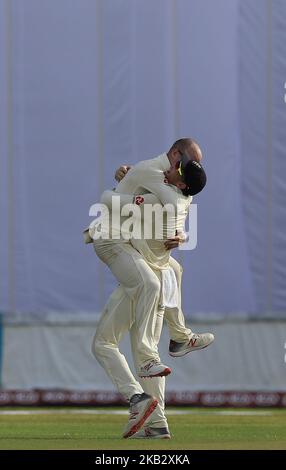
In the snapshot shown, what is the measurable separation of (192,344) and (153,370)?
1.81 ft

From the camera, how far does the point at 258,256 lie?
1538 cm

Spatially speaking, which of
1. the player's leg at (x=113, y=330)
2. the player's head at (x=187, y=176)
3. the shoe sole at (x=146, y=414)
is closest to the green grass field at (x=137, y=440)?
the shoe sole at (x=146, y=414)

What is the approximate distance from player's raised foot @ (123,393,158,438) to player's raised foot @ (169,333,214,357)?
60cm

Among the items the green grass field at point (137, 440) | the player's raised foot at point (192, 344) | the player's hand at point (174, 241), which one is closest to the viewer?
the green grass field at point (137, 440)

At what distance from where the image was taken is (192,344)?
31.3ft

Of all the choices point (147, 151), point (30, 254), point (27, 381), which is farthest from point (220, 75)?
point (27, 381)

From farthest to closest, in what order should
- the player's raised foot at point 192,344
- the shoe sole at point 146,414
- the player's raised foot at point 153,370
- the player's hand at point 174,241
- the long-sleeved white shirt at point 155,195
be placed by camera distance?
the player's raised foot at point 192,344 → the player's hand at point 174,241 → the long-sleeved white shirt at point 155,195 → the player's raised foot at point 153,370 → the shoe sole at point 146,414

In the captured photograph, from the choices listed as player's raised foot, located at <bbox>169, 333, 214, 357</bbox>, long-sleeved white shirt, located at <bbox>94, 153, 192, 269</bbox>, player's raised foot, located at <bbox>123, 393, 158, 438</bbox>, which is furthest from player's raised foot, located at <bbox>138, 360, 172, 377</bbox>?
long-sleeved white shirt, located at <bbox>94, 153, 192, 269</bbox>

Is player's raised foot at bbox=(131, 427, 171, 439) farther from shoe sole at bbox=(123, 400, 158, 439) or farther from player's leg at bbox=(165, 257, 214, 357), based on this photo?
player's leg at bbox=(165, 257, 214, 357)

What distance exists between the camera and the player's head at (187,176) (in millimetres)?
9102

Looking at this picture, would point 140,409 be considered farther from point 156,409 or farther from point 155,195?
point 155,195

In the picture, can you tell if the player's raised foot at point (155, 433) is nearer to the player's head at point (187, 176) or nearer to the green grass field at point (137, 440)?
the green grass field at point (137, 440)

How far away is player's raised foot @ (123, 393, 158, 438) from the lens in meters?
8.91

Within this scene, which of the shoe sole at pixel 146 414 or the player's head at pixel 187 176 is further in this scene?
the player's head at pixel 187 176
